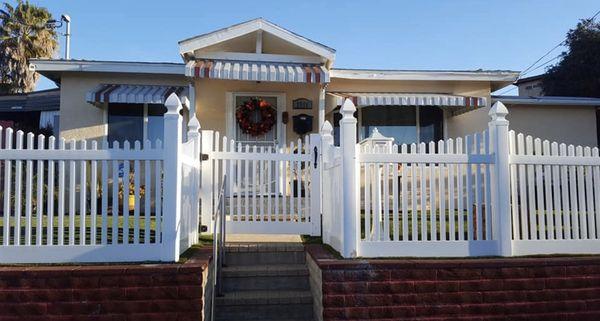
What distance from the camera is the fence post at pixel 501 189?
4648 millimetres

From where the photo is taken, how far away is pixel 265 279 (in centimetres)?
484

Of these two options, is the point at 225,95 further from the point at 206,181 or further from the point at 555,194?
the point at 555,194

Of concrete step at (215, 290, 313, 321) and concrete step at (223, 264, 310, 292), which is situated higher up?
concrete step at (223, 264, 310, 292)

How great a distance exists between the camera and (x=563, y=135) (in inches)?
488

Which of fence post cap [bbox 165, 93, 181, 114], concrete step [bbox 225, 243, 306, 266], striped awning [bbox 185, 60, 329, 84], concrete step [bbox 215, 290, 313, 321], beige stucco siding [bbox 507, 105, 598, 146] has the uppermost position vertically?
striped awning [bbox 185, 60, 329, 84]

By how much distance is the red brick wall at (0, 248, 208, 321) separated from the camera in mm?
3934

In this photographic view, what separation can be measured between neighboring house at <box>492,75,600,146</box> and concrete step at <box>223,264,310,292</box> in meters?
9.19

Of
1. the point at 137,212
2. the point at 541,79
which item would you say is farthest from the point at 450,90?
the point at 541,79

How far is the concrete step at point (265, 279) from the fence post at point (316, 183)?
130cm

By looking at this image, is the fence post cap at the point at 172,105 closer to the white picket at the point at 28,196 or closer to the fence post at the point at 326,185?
the white picket at the point at 28,196

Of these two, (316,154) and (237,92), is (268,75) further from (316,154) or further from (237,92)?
(316,154)

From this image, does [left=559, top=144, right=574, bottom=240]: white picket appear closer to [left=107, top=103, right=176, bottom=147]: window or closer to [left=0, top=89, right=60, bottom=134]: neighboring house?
[left=107, top=103, right=176, bottom=147]: window

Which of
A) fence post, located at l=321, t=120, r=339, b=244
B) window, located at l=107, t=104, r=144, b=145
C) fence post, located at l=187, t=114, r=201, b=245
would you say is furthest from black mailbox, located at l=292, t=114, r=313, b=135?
fence post, located at l=187, t=114, r=201, b=245

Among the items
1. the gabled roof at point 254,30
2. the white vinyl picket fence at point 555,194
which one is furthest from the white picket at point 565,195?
the gabled roof at point 254,30
